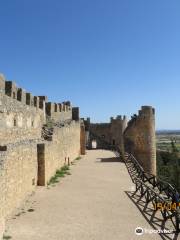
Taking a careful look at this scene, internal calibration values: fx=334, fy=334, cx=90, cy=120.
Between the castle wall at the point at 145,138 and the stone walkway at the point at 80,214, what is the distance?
28.9ft

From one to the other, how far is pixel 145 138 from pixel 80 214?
15.0 meters

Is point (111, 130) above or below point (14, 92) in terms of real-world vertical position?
below

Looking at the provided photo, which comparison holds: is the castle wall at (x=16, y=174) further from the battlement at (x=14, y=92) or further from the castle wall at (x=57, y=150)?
the battlement at (x=14, y=92)

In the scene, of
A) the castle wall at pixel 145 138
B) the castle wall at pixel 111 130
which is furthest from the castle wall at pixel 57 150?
the castle wall at pixel 111 130

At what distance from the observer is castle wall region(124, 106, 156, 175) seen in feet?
80.8

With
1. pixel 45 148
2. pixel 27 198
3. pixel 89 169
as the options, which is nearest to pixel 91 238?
pixel 27 198

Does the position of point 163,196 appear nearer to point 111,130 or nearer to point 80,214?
point 80,214

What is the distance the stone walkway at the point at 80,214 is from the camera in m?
8.62

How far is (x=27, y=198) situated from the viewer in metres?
12.0

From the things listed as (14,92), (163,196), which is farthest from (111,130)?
(14,92)

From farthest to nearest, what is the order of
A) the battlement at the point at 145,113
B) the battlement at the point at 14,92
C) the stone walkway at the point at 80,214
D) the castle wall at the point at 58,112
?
the battlement at the point at 145,113, the castle wall at the point at 58,112, the battlement at the point at 14,92, the stone walkway at the point at 80,214

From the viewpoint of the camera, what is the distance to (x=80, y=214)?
10.5 meters

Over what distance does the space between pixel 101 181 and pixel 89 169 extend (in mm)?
4030

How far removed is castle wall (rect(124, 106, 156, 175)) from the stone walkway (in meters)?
8.79
